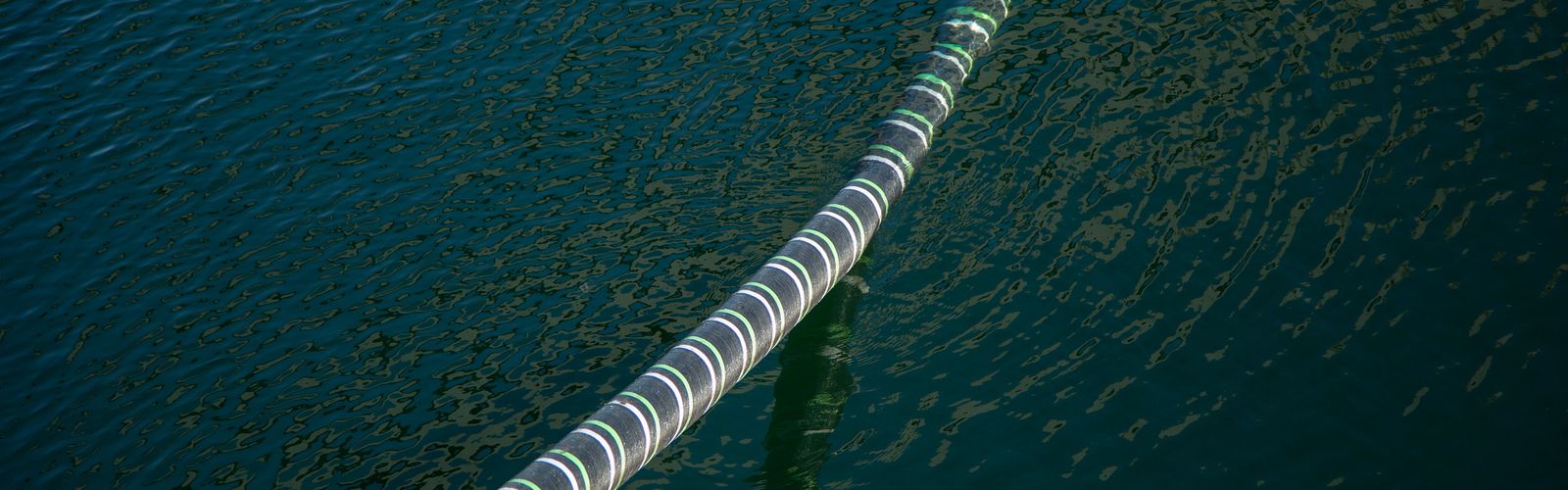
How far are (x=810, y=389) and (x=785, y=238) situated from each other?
3.53m

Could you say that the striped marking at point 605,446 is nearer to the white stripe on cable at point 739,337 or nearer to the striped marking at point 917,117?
the white stripe on cable at point 739,337

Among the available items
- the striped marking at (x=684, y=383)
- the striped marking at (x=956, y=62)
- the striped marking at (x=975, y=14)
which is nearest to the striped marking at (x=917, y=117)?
the striped marking at (x=956, y=62)

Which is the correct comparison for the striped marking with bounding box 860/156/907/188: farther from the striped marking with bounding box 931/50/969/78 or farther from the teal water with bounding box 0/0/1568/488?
the striped marking with bounding box 931/50/969/78

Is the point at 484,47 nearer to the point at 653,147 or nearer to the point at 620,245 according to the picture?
the point at 653,147

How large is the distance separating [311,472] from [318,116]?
36.2 ft

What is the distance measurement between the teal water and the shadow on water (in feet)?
0.24

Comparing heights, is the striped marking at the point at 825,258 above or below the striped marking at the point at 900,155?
below

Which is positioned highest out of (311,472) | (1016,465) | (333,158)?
(333,158)

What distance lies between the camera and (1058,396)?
2127 centimetres

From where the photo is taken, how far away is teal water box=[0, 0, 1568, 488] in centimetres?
2070

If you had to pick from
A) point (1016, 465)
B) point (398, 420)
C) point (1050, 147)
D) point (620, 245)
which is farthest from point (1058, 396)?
point (398, 420)

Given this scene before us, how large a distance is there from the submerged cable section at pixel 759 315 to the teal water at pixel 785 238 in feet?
2.94

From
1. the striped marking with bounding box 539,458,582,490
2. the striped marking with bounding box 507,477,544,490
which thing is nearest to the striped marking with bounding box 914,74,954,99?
the striped marking with bounding box 539,458,582,490

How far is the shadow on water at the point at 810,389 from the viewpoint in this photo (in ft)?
67.7
